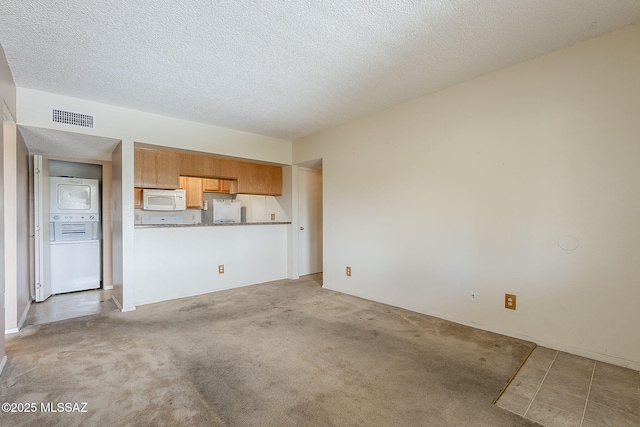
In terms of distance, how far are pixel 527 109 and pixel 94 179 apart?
5711mm

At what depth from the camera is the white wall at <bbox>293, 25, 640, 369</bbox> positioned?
2016mm

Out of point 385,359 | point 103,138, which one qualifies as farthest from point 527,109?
point 103,138

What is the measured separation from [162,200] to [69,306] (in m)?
2.01

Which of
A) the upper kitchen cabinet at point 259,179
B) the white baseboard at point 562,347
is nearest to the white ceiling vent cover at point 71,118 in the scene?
the upper kitchen cabinet at point 259,179

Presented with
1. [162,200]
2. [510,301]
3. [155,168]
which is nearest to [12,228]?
[155,168]

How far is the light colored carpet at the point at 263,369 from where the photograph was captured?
155 cm

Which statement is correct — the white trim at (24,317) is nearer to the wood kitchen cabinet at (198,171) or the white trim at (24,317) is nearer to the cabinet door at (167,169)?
the wood kitchen cabinet at (198,171)

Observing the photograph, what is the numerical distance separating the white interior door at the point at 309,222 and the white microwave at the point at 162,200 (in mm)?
2120

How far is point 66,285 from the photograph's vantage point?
4.19 metres

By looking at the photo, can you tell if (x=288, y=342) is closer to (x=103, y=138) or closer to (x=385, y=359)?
(x=385, y=359)

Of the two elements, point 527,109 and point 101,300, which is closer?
point 527,109

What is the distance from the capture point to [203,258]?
4.08m

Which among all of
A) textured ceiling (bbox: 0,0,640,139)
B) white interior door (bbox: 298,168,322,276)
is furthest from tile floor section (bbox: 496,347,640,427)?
white interior door (bbox: 298,168,322,276)

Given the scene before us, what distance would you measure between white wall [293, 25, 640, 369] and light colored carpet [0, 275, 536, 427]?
1.38 ft
